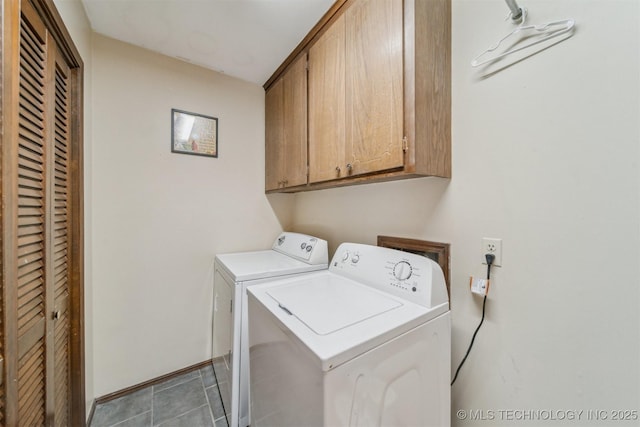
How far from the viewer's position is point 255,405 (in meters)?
1.14

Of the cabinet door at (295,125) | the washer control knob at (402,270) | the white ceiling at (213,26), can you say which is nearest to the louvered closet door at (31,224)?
the white ceiling at (213,26)

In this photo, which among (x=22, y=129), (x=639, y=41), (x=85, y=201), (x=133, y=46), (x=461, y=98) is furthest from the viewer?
(x=133, y=46)

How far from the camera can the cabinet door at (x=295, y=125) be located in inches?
63.9

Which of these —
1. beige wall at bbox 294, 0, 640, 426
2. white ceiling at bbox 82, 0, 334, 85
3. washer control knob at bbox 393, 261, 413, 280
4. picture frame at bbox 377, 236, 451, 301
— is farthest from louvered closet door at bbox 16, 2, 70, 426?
beige wall at bbox 294, 0, 640, 426

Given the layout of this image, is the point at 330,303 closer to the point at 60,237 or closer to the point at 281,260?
the point at 281,260

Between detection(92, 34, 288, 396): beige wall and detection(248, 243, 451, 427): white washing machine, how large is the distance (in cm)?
103

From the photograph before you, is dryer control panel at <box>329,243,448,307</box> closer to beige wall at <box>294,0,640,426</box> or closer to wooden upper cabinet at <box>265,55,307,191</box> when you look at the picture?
beige wall at <box>294,0,640,426</box>

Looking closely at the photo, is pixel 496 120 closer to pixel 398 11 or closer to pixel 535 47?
pixel 535 47

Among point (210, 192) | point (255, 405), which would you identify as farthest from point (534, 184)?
point (210, 192)

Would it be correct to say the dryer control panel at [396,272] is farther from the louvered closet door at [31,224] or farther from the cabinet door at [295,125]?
the louvered closet door at [31,224]

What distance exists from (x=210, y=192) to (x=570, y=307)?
2168 millimetres

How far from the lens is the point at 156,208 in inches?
69.6

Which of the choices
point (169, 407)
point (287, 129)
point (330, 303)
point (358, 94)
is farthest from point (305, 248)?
point (169, 407)

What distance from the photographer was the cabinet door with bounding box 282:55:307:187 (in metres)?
1.62
